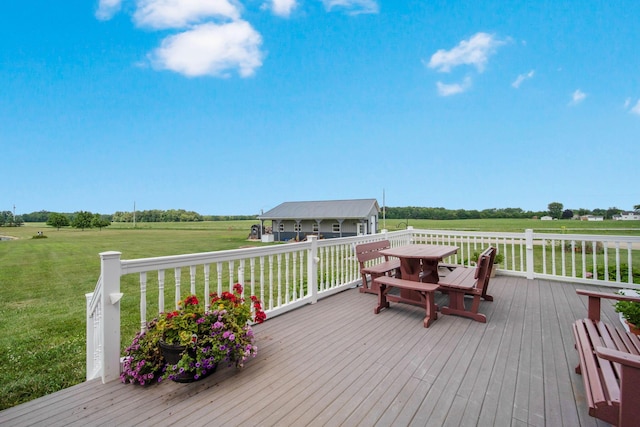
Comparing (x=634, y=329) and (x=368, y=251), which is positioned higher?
(x=368, y=251)

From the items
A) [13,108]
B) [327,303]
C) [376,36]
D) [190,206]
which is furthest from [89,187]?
[327,303]

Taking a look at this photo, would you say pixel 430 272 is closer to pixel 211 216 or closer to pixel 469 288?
pixel 469 288

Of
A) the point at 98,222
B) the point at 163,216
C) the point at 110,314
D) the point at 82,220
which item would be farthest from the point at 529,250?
the point at 163,216

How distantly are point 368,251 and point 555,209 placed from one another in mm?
32743

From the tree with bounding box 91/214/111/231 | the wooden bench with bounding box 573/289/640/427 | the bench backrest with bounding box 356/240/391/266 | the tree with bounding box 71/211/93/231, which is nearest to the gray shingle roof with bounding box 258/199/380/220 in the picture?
the bench backrest with bounding box 356/240/391/266

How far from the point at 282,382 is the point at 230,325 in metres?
0.63

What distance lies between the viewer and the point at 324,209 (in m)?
24.6

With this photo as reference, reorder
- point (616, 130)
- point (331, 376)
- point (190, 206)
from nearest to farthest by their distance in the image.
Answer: point (331, 376)
point (616, 130)
point (190, 206)

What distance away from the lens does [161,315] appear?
90.4 inches

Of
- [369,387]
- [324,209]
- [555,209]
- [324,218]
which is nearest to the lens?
[369,387]

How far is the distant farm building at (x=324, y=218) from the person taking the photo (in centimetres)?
2295

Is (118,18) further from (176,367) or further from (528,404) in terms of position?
(528,404)

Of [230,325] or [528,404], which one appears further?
[230,325]

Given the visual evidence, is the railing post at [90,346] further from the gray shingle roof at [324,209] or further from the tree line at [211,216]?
the tree line at [211,216]
